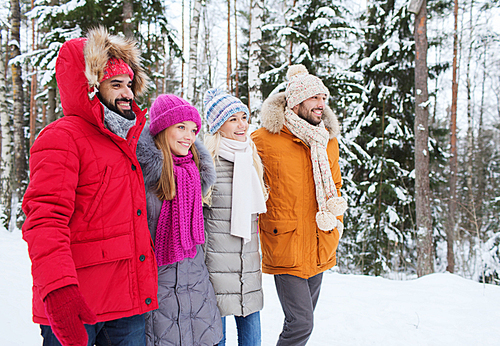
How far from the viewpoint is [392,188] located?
841 centimetres

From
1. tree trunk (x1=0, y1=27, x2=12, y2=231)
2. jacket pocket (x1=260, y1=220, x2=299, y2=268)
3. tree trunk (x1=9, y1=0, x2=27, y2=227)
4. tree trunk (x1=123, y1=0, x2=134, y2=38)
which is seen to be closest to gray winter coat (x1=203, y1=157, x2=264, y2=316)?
jacket pocket (x1=260, y1=220, x2=299, y2=268)

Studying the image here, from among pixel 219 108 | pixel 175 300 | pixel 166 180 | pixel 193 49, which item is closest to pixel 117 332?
pixel 175 300

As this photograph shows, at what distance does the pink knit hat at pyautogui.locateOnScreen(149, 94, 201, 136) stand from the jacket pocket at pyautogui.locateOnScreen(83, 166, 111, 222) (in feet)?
1.94

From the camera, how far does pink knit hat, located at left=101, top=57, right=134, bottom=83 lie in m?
1.67

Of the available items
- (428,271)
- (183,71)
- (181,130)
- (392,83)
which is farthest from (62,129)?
(183,71)

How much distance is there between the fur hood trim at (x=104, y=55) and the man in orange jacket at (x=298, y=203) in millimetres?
1141

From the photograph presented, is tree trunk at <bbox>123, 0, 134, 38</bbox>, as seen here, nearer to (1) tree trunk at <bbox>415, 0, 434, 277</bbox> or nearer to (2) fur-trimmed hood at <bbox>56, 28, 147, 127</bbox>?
(2) fur-trimmed hood at <bbox>56, 28, 147, 127</bbox>

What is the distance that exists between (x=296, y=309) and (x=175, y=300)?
0.99m

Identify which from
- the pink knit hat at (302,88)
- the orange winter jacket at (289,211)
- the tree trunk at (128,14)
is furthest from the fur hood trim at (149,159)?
the tree trunk at (128,14)

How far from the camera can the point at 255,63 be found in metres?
6.92

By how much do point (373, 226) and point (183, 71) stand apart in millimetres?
14114

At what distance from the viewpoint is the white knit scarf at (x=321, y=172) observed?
2494 millimetres

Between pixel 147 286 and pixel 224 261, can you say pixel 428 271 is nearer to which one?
pixel 224 261

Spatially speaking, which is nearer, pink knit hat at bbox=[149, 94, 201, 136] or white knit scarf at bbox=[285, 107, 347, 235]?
pink knit hat at bbox=[149, 94, 201, 136]
